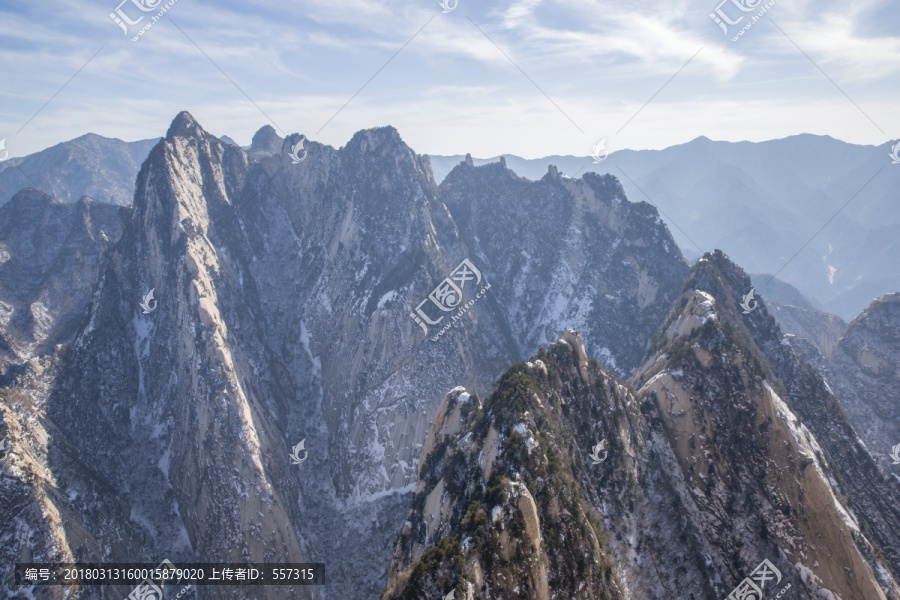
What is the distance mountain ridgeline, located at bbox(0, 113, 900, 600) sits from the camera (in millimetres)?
49125

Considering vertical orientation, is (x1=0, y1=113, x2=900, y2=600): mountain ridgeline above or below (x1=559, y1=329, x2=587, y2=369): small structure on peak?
below

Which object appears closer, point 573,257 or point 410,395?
point 410,395

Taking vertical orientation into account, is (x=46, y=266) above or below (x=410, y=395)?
below

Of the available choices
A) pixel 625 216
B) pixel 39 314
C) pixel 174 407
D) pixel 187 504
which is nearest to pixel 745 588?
pixel 187 504

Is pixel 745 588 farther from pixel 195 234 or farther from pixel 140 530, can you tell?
pixel 195 234

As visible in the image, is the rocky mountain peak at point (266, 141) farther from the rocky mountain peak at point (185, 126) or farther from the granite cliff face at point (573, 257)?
the granite cliff face at point (573, 257)

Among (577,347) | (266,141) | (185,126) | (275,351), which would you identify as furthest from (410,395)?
(266,141)

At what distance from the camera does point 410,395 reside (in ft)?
341

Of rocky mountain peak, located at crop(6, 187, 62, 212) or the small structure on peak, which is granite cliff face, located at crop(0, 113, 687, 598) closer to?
the small structure on peak

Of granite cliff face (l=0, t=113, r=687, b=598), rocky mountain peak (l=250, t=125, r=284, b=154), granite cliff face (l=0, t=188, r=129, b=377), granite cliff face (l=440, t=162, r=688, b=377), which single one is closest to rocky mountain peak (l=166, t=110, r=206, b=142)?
granite cliff face (l=0, t=113, r=687, b=598)

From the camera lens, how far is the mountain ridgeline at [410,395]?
49.1 metres

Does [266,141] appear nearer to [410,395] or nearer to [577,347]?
[410,395]

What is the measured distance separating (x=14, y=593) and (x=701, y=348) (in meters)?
93.1

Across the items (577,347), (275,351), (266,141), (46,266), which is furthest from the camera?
(266,141)
